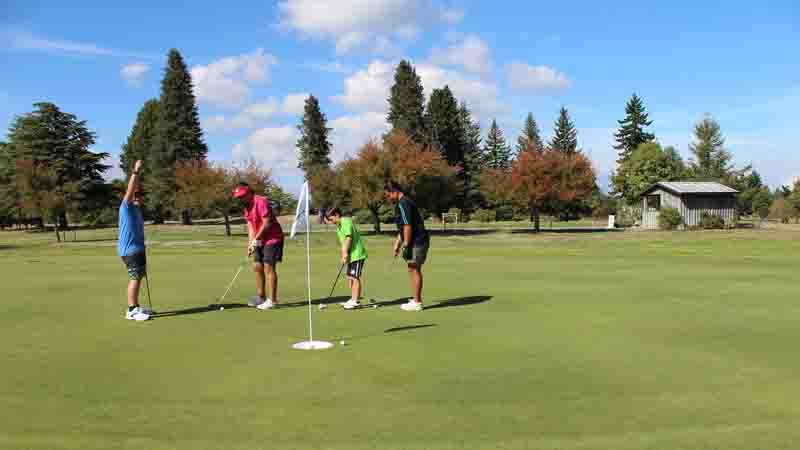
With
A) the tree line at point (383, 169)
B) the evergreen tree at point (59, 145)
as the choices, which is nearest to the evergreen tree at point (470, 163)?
the tree line at point (383, 169)

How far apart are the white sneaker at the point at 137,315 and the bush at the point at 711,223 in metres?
50.4

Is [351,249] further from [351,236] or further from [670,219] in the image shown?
[670,219]

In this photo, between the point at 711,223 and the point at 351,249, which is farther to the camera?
the point at 711,223

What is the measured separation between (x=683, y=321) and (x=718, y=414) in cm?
486

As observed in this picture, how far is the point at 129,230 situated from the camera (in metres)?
10.7

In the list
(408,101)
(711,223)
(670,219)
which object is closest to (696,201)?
(711,223)

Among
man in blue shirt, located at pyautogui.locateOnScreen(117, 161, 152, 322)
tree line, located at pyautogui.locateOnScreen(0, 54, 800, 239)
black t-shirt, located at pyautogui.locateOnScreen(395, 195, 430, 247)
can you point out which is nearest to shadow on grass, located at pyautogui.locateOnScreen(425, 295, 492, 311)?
black t-shirt, located at pyautogui.locateOnScreen(395, 195, 430, 247)

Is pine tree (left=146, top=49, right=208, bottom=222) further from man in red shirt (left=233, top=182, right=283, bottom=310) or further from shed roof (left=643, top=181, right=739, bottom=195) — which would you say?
man in red shirt (left=233, top=182, right=283, bottom=310)

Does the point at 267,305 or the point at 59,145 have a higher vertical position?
the point at 59,145

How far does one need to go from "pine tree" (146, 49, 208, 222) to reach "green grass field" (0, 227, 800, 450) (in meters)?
75.9

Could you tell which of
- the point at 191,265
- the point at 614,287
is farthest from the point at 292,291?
the point at 191,265

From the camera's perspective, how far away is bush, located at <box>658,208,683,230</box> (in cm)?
5225

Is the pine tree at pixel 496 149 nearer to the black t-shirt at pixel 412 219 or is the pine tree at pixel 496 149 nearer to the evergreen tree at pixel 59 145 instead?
the evergreen tree at pixel 59 145

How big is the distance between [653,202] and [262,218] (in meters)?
51.3
